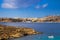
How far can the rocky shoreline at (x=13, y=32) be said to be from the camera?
7.16 meters

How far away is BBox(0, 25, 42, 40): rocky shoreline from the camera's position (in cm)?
716

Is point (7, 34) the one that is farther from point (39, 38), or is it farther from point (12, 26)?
point (39, 38)

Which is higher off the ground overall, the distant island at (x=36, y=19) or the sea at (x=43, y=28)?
the distant island at (x=36, y=19)

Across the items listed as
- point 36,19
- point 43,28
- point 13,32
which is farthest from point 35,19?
point 13,32

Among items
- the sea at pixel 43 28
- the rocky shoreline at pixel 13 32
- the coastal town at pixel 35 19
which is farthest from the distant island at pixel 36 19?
the rocky shoreline at pixel 13 32

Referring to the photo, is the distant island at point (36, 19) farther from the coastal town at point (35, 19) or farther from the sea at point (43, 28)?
the sea at point (43, 28)

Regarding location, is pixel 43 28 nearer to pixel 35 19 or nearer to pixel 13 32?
pixel 35 19

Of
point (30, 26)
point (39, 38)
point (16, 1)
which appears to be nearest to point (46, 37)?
point (39, 38)

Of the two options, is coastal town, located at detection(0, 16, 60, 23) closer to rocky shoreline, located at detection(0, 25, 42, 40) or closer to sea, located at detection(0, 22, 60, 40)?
sea, located at detection(0, 22, 60, 40)

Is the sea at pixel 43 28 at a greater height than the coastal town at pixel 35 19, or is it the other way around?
the coastal town at pixel 35 19

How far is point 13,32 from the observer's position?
7.31m

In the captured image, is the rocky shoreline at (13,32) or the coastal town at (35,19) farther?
the coastal town at (35,19)

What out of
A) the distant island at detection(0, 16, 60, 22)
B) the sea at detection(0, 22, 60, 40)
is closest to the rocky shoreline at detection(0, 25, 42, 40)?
the sea at detection(0, 22, 60, 40)

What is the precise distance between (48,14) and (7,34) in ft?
5.56
